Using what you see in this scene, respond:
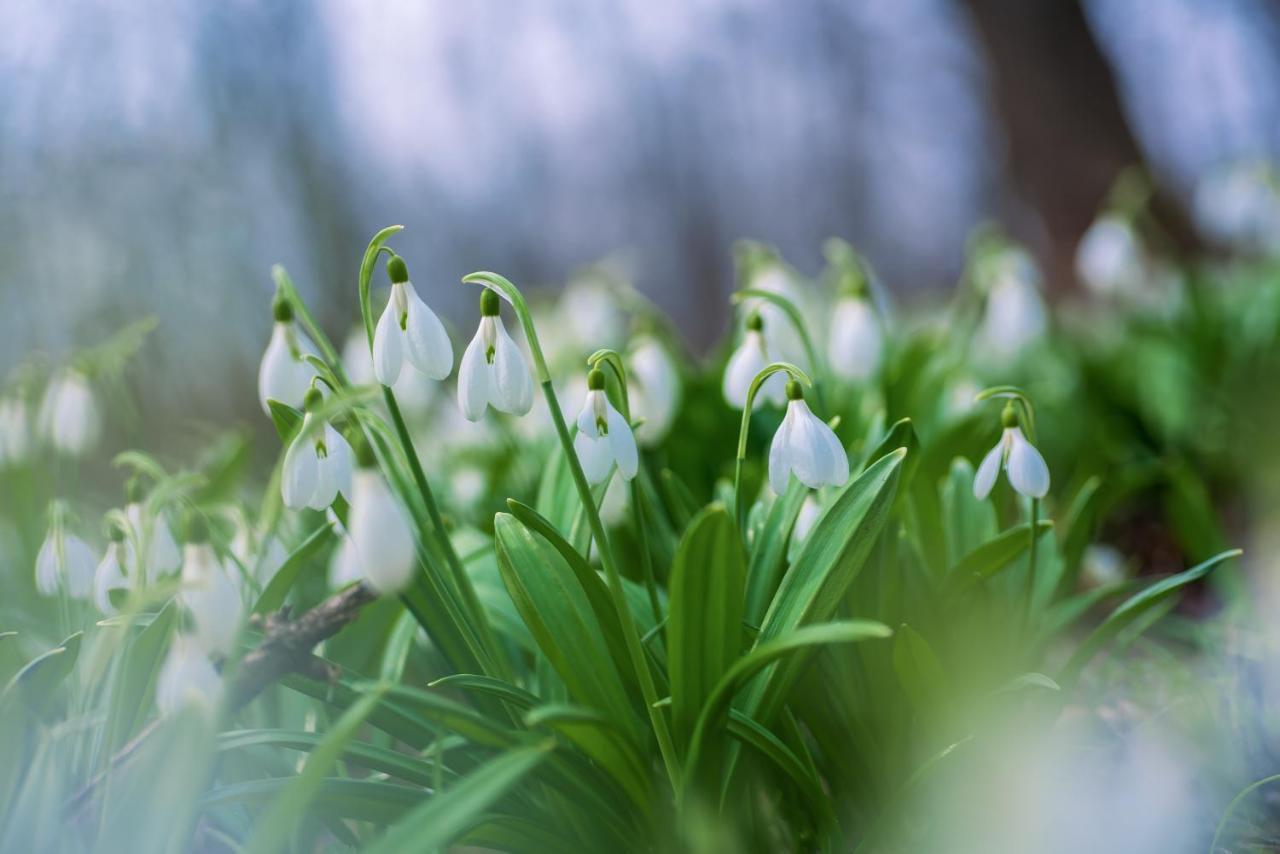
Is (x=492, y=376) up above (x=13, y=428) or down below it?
above

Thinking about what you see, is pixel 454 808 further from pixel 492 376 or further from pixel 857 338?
pixel 857 338

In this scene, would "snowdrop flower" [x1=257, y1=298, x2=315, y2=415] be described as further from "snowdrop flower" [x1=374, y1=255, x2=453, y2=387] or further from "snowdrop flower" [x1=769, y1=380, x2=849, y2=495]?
"snowdrop flower" [x1=769, y1=380, x2=849, y2=495]

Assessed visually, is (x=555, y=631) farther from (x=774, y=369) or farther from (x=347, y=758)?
(x=774, y=369)

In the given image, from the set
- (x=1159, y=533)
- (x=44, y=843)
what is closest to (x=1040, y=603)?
(x=44, y=843)

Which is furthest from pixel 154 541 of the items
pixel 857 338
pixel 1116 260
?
pixel 1116 260

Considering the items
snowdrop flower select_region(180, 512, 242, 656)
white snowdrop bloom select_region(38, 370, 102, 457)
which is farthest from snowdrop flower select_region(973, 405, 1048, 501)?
white snowdrop bloom select_region(38, 370, 102, 457)

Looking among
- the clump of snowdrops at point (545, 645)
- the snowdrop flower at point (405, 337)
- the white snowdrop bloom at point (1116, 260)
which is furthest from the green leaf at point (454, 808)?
the white snowdrop bloom at point (1116, 260)
